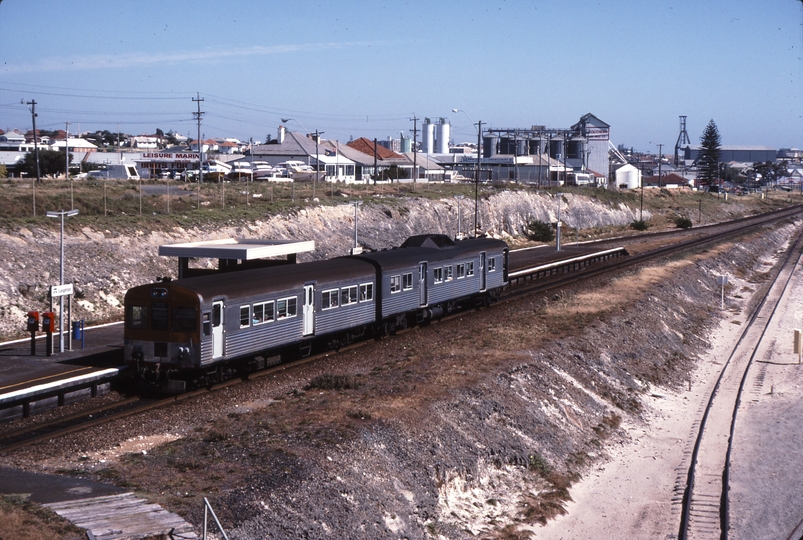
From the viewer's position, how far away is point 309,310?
87.3ft

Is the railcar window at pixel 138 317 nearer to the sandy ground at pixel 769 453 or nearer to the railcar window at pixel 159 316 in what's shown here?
the railcar window at pixel 159 316

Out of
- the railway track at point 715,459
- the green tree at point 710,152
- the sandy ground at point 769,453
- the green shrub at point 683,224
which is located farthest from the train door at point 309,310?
the green tree at point 710,152

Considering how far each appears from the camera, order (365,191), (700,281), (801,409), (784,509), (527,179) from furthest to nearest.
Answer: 1. (527,179)
2. (365,191)
3. (700,281)
4. (801,409)
5. (784,509)

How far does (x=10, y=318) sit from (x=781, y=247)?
3351 inches

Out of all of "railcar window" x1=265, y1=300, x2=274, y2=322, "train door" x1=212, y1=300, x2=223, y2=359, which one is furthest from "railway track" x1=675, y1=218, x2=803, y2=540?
"train door" x1=212, y1=300, x2=223, y2=359

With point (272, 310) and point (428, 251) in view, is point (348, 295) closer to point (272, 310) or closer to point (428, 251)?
point (272, 310)

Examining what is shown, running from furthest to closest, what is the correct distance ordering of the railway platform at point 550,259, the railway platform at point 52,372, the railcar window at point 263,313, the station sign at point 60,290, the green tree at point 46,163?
the green tree at point 46,163, the railway platform at point 550,259, the station sign at point 60,290, the railcar window at point 263,313, the railway platform at point 52,372

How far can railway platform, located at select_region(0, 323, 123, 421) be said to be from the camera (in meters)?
20.8

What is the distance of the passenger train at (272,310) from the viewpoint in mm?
22281

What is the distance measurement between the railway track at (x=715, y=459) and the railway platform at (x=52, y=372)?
49.8 feet

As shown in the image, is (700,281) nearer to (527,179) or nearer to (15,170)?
(15,170)

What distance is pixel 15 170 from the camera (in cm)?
9175

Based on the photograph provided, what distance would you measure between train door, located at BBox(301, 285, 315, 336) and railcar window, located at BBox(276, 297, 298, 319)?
570mm

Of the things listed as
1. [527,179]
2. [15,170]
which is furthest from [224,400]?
[527,179]
